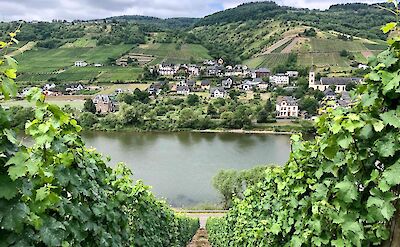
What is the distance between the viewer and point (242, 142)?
44.5 m

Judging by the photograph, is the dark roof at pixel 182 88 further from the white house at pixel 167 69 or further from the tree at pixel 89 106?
the tree at pixel 89 106

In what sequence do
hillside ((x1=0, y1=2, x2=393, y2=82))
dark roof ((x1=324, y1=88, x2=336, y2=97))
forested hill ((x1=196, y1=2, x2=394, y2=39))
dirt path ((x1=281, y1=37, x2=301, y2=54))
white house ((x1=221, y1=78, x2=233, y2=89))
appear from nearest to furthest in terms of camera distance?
dark roof ((x1=324, y1=88, x2=336, y2=97))
white house ((x1=221, y1=78, x2=233, y2=89))
hillside ((x1=0, y1=2, x2=393, y2=82))
dirt path ((x1=281, y1=37, x2=301, y2=54))
forested hill ((x1=196, y1=2, x2=394, y2=39))

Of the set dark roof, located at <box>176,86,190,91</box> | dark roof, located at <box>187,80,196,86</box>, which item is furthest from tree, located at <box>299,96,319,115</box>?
dark roof, located at <box>187,80,196,86</box>

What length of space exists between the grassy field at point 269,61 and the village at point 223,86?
3849 mm

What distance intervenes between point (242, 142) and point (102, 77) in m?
50.7

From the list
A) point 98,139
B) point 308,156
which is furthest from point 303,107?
point 308,156

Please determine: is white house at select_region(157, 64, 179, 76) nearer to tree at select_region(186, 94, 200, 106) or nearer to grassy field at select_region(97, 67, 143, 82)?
grassy field at select_region(97, 67, 143, 82)

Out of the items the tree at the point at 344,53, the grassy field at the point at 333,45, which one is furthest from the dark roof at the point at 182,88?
the grassy field at the point at 333,45

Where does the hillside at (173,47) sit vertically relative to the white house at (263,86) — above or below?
above

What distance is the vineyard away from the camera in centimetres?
195

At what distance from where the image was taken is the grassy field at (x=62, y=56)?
9525 cm

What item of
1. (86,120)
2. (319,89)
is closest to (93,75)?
(86,120)

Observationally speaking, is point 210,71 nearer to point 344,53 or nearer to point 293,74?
point 293,74

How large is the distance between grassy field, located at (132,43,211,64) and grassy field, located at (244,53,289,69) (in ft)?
45.3
